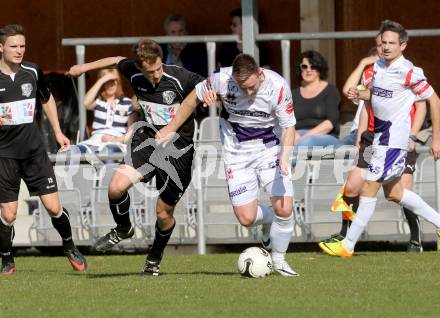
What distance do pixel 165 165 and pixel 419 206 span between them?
3106mm

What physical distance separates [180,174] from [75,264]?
5.83ft

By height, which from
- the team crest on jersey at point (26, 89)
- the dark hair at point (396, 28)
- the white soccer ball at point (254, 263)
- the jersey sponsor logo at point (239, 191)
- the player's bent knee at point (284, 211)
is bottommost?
the white soccer ball at point (254, 263)

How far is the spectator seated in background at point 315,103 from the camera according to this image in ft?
46.4

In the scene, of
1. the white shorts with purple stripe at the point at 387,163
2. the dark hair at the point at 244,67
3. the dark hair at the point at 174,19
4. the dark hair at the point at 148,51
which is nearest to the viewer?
the dark hair at the point at 244,67

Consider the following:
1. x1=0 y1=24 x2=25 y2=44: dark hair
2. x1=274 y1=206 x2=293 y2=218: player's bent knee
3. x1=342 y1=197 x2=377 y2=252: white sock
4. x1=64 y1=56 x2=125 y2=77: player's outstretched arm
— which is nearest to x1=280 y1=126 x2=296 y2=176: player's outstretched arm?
x1=274 y1=206 x2=293 y2=218: player's bent knee

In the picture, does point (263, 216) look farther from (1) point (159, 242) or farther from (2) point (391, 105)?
(2) point (391, 105)

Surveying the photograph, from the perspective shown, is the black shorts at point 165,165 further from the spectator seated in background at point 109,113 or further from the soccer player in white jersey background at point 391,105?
the spectator seated in background at point 109,113

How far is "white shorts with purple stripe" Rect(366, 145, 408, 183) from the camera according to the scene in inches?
476

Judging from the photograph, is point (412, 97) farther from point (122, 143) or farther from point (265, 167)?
point (122, 143)

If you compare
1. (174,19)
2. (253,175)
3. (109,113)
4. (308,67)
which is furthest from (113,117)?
(253,175)

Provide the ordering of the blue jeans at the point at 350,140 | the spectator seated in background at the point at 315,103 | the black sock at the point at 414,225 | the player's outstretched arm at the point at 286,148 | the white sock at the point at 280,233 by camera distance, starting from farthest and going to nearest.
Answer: the spectator seated in background at the point at 315,103 → the blue jeans at the point at 350,140 → the black sock at the point at 414,225 → the white sock at the point at 280,233 → the player's outstretched arm at the point at 286,148

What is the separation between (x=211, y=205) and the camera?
46.4ft

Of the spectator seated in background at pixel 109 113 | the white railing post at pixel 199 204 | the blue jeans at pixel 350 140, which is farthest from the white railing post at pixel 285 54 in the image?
the spectator seated in background at pixel 109 113

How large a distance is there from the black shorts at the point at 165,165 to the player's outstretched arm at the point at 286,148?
40.0 inches
